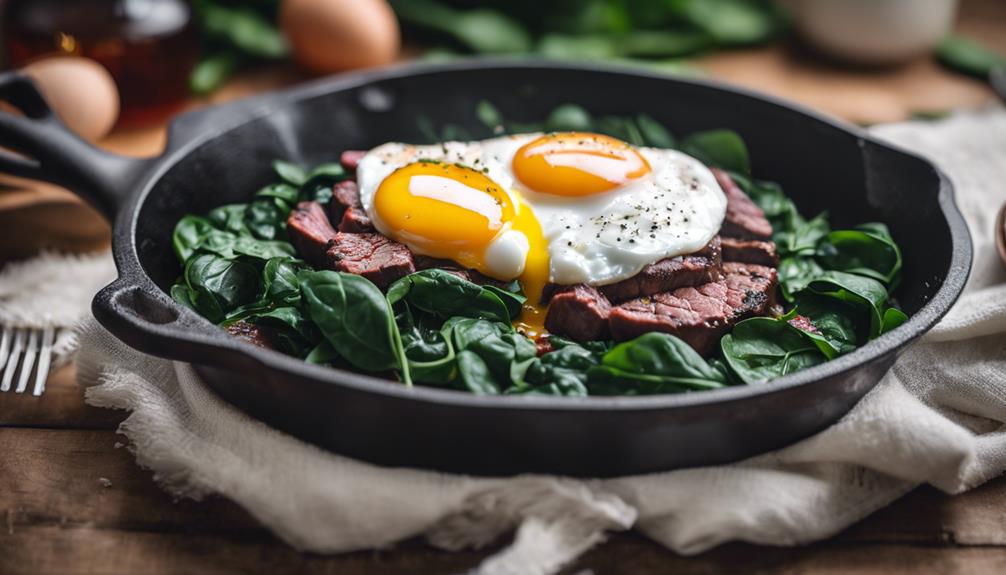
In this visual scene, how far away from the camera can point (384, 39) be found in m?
5.70

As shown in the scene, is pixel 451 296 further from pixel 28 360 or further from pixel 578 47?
pixel 578 47

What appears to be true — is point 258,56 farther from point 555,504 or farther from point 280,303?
point 555,504

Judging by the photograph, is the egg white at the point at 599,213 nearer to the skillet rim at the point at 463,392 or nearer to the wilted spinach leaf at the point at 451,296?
the wilted spinach leaf at the point at 451,296

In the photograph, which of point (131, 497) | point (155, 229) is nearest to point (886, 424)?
point (131, 497)

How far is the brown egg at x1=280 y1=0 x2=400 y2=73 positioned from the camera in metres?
5.55

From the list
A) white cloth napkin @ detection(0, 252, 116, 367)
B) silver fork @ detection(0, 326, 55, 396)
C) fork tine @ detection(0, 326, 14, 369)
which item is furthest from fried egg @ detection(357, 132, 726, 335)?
fork tine @ detection(0, 326, 14, 369)

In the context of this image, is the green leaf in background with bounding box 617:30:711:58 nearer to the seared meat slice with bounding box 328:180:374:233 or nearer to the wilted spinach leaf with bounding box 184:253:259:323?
the seared meat slice with bounding box 328:180:374:233

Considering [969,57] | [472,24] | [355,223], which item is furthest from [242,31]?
[969,57]

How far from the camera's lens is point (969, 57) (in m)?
6.14

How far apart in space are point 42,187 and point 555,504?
134 inches

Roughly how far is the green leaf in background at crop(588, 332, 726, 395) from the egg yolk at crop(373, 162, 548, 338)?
0.41m

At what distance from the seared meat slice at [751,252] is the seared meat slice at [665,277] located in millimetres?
217

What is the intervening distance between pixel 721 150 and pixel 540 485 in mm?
2120

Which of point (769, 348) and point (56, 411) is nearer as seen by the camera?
point (769, 348)
